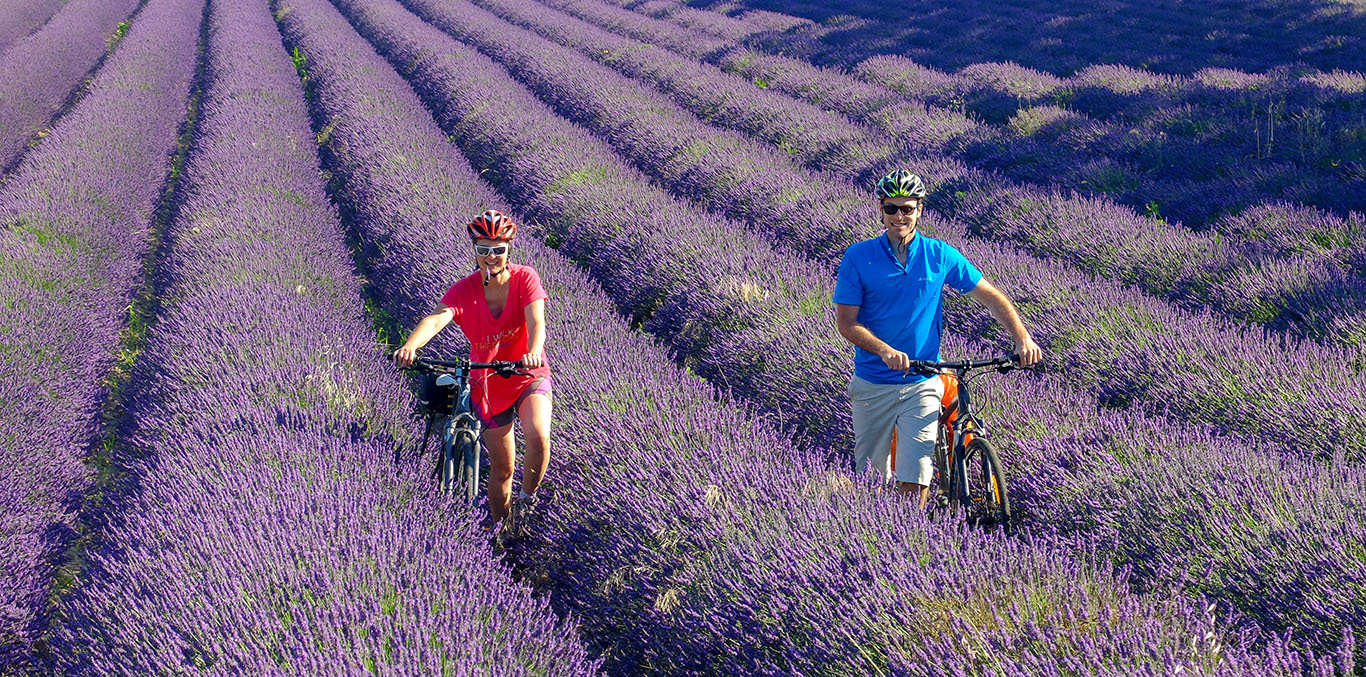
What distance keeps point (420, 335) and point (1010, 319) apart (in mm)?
1912

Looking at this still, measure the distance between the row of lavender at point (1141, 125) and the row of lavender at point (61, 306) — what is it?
6.58 metres

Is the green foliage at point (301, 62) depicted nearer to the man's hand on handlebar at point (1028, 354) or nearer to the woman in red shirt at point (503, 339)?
the woman in red shirt at point (503, 339)

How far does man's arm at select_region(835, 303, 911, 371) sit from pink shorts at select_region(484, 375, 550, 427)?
3.54 ft

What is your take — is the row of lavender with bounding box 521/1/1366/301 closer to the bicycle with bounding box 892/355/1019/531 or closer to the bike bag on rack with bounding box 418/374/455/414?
the bicycle with bounding box 892/355/1019/531

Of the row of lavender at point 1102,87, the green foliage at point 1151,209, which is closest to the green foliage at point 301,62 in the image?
the row of lavender at point 1102,87

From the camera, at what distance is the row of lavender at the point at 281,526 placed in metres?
2.26

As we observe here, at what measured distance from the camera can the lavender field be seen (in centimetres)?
233

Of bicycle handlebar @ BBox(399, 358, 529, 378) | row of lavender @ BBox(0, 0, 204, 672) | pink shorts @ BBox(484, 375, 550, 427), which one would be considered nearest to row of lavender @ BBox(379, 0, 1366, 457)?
pink shorts @ BBox(484, 375, 550, 427)

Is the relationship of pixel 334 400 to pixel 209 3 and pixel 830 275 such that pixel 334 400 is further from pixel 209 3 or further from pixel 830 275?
pixel 209 3

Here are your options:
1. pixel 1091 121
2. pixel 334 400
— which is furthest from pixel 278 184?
pixel 1091 121

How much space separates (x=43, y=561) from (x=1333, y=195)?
24.9ft

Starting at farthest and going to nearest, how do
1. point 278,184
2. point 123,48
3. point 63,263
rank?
1. point 123,48
2. point 278,184
3. point 63,263

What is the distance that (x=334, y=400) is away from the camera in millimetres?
3889

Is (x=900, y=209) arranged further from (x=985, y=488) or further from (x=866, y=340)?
(x=985, y=488)
